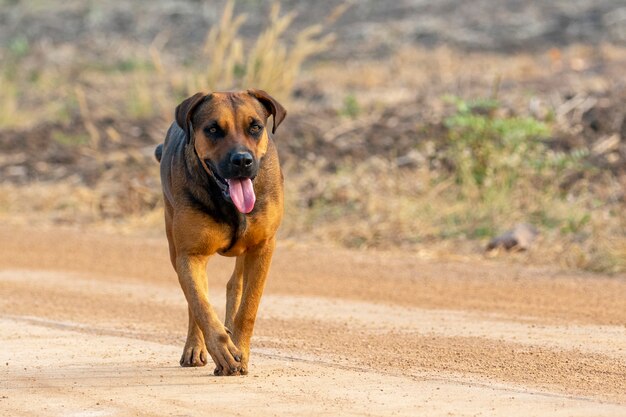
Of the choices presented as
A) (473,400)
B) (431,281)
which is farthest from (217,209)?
(431,281)

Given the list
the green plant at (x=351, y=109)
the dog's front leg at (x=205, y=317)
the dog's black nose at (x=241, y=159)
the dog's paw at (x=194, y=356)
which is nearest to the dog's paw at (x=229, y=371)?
the dog's front leg at (x=205, y=317)

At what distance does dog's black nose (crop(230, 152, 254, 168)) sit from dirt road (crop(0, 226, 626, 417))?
1148mm

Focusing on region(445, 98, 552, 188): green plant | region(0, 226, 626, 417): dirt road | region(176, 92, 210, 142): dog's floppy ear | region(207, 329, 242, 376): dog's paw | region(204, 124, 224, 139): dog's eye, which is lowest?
region(0, 226, 626, 417): dirt road

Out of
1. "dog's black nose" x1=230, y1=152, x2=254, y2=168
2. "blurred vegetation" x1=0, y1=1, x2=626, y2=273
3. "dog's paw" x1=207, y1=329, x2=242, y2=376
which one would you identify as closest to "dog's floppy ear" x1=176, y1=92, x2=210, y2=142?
"dog's black nose" x1=230, y1=152, x2=254, y2=168

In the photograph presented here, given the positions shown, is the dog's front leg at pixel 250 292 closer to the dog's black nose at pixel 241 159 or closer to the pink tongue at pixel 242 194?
the pink tongue at pixel 242 194

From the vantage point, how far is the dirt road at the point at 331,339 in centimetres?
643

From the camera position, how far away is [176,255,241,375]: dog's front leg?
677 cm

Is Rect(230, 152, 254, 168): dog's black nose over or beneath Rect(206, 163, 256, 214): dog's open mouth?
over

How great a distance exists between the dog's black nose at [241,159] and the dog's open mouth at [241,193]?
0.12 metres

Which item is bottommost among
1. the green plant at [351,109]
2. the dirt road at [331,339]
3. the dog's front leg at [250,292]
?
the dirt road at [331,339]

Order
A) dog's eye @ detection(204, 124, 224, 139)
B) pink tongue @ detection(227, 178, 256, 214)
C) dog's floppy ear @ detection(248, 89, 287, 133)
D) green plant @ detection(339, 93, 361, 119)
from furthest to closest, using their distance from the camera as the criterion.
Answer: green plant @ detection(339, 93, 361, 119), dog's floppy ear @ detection(248, 89, 287, 133), dog's eye @ detection(204, 124, 224, 139), pink tongue @ detection(227, 178, 256, 214)

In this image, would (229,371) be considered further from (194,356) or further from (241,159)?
(241,159)

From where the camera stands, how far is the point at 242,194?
22.6 ft

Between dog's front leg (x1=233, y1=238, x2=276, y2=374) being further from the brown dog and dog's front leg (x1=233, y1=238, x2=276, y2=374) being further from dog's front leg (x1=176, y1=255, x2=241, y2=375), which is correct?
dog's front leg (x1=176, y1=255, x2=241, y2=375)
